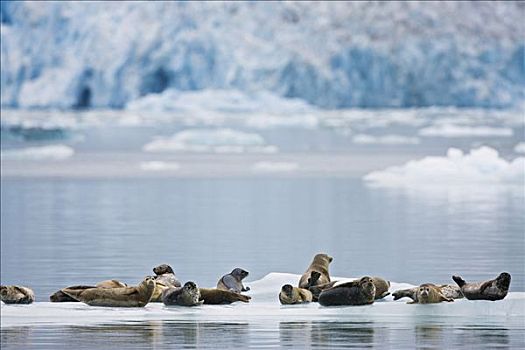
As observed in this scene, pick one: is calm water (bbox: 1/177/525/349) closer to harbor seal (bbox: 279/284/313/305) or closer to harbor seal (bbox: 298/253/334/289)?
harbor seal (bbox: 279/284/313/305)

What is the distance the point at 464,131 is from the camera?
1384cm

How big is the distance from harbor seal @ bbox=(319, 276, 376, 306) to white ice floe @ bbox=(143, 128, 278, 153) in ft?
28.4

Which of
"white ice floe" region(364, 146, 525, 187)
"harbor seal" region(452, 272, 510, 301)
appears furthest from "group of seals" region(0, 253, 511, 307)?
"white ice floe" region(364, 146, 525, 187)

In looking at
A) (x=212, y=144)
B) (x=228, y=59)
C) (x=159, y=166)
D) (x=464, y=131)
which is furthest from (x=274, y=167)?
(x=228, y=59)

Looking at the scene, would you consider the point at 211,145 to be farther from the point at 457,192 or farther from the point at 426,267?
the point at 426,267

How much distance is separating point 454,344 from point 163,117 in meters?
13.3

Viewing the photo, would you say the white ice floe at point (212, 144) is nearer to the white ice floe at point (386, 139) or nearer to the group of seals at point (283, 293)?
the white ice floe at point (386, 139)

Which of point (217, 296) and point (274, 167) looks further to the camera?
point (274, 167)

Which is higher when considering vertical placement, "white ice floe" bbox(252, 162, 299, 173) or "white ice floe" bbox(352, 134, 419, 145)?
"white ice floe" bbox(352, 134, 419, 145)

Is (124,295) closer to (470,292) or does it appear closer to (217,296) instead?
(217,296)

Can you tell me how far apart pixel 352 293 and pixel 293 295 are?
145 mm

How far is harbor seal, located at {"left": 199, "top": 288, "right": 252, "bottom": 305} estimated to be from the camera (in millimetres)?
2812

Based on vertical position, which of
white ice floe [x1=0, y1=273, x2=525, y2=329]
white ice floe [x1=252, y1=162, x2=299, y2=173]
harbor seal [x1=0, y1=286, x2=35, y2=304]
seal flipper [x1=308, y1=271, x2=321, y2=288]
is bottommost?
white ice floe [x1=0, y1=273, x2=525, y2=329]

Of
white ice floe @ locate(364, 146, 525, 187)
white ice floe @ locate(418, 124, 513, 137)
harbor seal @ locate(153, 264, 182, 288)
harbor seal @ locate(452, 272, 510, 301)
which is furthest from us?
white ice floe @ locate(418, 124, 513, 137)
